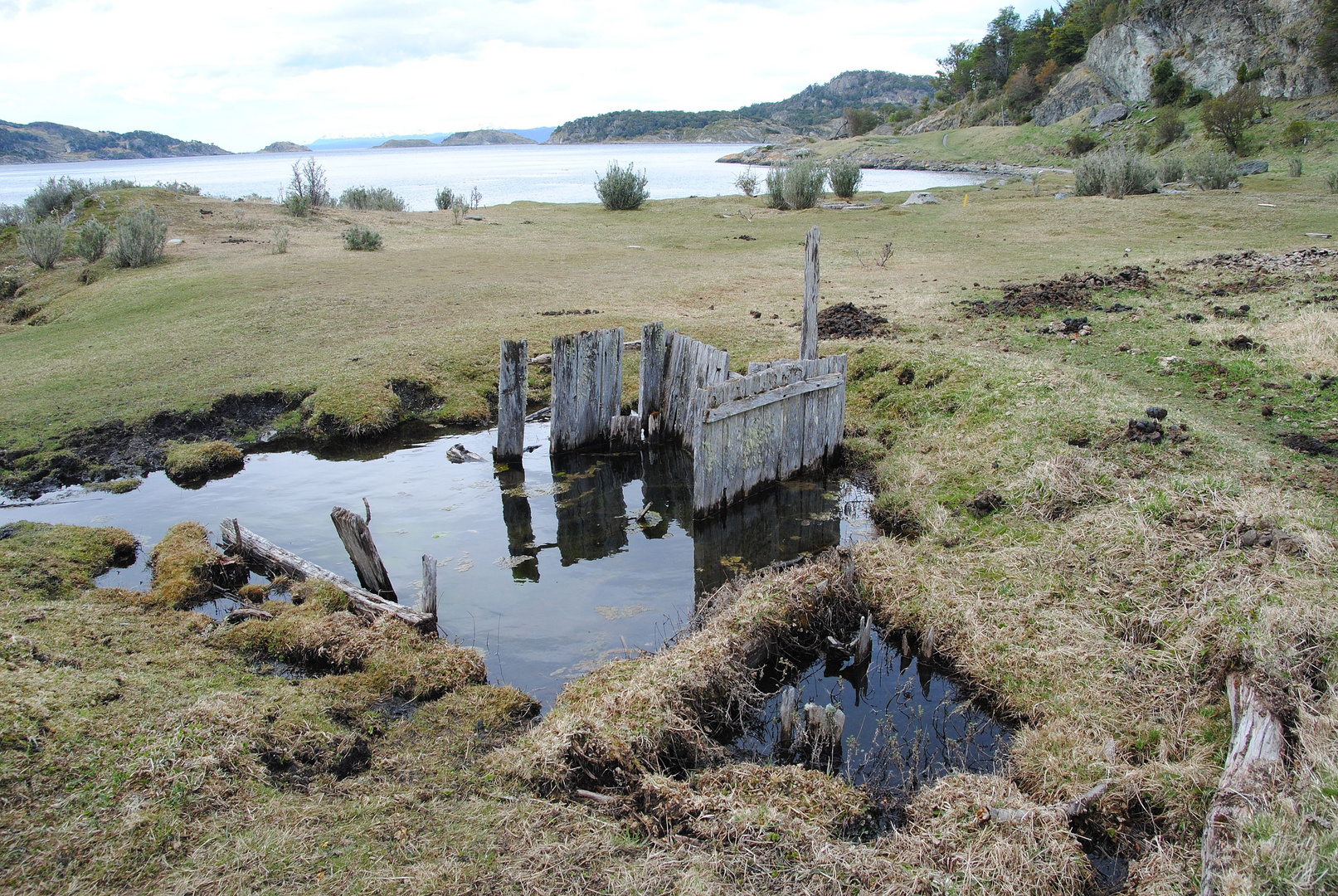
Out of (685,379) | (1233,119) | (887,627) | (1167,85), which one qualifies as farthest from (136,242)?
(1167,85)

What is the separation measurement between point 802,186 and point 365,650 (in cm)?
2762

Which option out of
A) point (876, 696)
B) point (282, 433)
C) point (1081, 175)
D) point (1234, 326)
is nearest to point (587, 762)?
point (876, 696)

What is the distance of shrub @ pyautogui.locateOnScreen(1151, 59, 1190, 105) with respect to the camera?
52.2 metres

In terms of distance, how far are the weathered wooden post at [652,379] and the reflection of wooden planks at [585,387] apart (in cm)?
36

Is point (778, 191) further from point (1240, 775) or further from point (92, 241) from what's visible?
point (1240, 775)

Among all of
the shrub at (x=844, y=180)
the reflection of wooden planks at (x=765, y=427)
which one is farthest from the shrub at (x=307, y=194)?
the reflection of wooden planks at (x=765, y=427)

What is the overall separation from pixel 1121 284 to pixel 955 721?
1186 cm

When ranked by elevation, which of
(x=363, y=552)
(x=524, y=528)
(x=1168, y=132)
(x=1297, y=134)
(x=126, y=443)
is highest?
(x=1168, y=132)

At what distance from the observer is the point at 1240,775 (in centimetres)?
395

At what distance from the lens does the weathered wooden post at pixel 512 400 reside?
9.71 m

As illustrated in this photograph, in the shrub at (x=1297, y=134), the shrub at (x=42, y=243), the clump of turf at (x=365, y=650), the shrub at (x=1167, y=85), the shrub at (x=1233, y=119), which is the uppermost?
the shrub at (x=1167, y=85)

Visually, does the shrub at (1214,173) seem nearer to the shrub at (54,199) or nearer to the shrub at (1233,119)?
the shrub at (1233,119)

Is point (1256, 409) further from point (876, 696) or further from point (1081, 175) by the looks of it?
point (1081, 175)

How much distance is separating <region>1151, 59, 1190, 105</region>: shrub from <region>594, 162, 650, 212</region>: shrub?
41.1 meters
